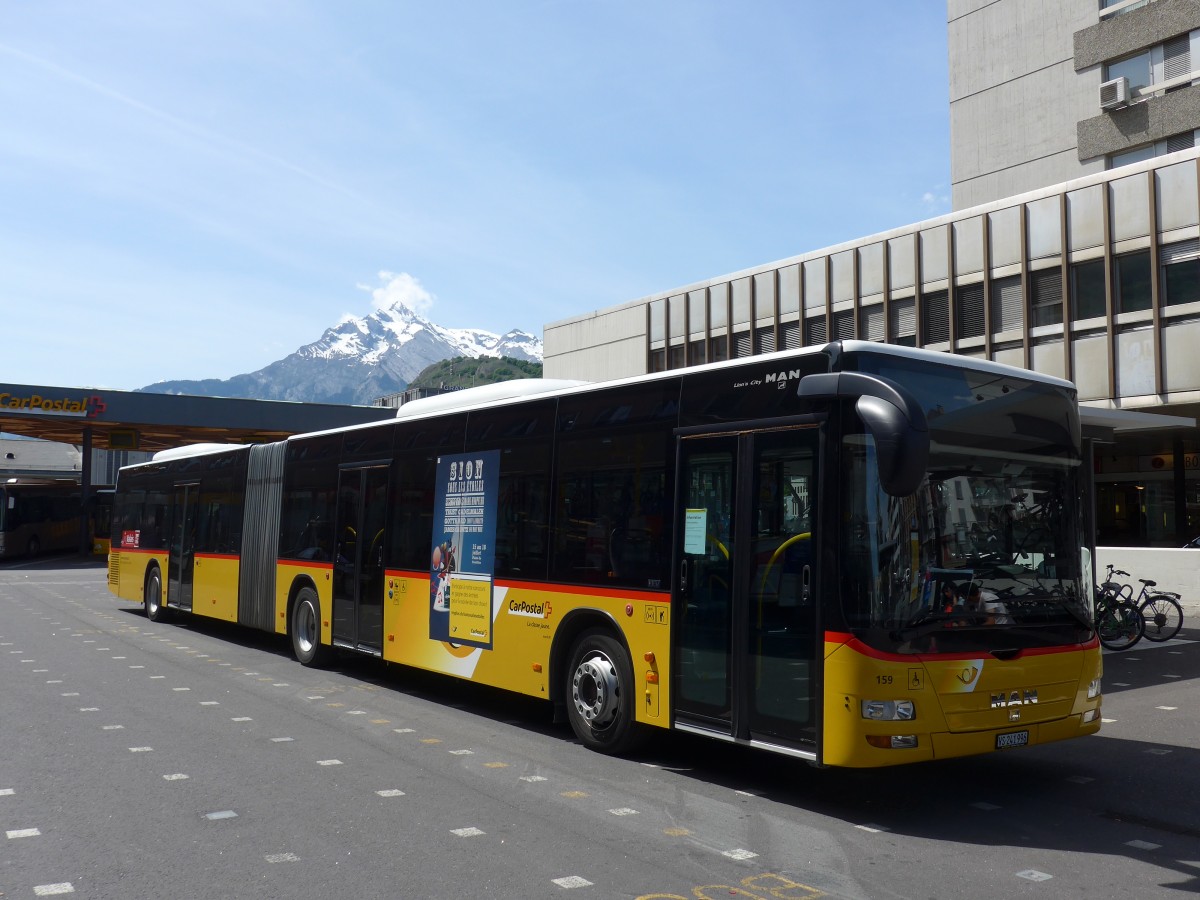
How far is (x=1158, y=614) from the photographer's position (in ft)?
53.4

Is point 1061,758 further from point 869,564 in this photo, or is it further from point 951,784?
point 869,564

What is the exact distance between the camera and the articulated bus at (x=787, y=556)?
6.37 metres

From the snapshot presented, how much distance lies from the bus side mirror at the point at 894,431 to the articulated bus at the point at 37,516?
42.7 meters

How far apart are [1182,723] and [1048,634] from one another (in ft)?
13.2

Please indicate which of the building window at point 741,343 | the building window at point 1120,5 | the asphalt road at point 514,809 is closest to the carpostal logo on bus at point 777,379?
the asphalt road at point 514,809

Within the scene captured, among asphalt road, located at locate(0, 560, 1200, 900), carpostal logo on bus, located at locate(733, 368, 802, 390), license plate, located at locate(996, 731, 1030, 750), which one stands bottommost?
asphalt road, located at locate(0, 560, 1200, 900)

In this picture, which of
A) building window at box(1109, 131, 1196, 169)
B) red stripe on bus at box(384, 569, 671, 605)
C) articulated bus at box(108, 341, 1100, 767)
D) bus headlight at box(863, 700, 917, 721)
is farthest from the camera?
building window at box(1109, 131, 1196, 169)

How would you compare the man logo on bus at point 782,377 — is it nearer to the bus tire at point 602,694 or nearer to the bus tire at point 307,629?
the bus tire at point 602,694

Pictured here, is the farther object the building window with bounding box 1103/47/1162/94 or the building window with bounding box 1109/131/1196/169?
the building window with bounding box 1103/47/1162/94

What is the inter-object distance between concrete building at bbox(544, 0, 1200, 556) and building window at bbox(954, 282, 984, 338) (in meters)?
0.05

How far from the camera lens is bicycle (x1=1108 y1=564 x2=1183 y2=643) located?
53.0 feet

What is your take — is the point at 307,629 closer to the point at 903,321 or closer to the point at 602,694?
the point at 602,694

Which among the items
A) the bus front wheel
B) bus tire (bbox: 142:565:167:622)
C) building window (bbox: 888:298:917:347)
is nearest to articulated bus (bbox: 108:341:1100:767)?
the bus front wheel

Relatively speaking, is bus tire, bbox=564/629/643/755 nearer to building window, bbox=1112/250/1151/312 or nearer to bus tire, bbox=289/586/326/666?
bus tire, bbox=289/586/326/666
